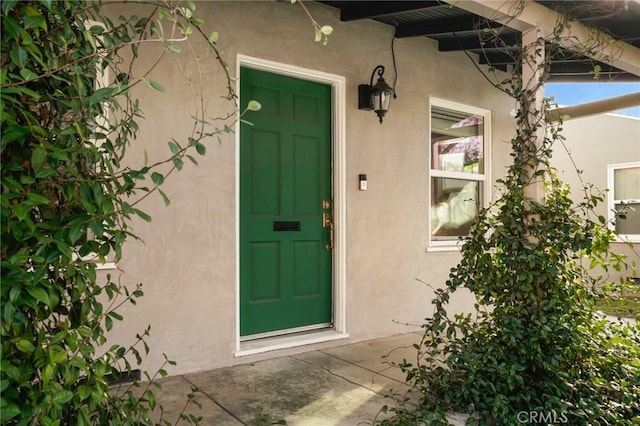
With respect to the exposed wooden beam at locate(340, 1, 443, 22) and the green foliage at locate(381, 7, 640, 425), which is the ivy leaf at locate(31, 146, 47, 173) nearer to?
the green foliage at locate(381, 7, 640, 425)

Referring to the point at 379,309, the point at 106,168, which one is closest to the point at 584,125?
the point at 379,309

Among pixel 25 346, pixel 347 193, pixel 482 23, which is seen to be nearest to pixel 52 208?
pixel 25 346

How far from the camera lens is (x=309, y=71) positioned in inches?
148

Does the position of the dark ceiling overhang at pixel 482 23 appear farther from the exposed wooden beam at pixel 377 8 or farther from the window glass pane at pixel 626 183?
the window glass pane at pixel 626 183

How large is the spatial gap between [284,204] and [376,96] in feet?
4.31

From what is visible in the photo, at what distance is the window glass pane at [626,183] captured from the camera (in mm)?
9281

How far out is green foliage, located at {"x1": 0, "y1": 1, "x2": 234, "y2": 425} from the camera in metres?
1.06

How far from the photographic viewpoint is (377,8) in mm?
3684

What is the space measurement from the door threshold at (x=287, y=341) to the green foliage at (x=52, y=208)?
208 cm

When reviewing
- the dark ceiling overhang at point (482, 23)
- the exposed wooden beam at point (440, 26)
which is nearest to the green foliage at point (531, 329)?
the dark ceiling overhang at point (482, 23)

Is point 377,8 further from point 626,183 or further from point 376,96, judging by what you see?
point 626,183

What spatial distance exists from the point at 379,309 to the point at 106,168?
130 inches

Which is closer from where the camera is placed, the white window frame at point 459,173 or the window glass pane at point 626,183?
the white window frame at point 459,173

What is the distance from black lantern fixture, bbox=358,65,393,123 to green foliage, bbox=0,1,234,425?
2812mm
